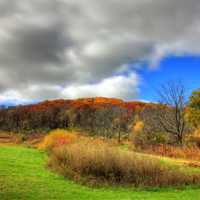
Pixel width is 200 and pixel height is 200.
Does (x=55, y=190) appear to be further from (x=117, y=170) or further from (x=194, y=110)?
(x=194, y=110)

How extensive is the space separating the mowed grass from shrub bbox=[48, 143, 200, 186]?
65 centimetres

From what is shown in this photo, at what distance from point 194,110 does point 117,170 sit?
18.6 m

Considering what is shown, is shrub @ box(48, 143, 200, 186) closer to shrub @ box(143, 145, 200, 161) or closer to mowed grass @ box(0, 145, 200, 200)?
mowed grass @ box(0, 145, 200, 200)

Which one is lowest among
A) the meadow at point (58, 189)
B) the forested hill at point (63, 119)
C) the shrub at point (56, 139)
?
the meadow at point (58, 189)

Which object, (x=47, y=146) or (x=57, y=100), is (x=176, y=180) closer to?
(x=47, y=146)

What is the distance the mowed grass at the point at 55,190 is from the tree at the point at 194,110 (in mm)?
17461

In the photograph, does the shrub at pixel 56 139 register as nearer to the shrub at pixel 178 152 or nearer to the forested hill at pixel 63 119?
the shrub at pixel 178 152

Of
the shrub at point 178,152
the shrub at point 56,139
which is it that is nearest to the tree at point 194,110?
the shrub at point 178,152

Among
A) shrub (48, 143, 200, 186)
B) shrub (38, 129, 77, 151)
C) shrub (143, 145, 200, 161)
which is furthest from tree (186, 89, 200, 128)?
shrub (48, 143, 200, 186)

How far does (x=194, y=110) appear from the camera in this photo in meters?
27.8

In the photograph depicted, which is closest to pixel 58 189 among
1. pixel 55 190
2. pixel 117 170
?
pixel 55 190

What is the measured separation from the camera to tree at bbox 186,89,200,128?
89.5ft

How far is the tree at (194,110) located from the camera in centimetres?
2728

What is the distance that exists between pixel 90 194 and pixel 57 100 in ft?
245
